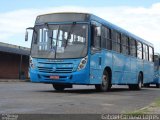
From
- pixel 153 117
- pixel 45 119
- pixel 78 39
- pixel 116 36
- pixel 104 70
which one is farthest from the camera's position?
pixel 116 36

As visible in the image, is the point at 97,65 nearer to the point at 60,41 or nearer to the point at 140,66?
the point at 60,41

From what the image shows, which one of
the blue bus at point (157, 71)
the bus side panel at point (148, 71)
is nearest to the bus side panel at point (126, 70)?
the bus side panel at point (148, 71)

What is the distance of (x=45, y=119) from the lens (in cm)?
838

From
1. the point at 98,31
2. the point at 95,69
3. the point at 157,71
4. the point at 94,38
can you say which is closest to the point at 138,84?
the point at 95,69

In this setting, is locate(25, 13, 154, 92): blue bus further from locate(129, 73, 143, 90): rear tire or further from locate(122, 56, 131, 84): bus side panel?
locate(129, 73, 143, 90): rear tire

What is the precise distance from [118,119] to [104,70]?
10.5m

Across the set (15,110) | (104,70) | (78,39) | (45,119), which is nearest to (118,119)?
(45,119)

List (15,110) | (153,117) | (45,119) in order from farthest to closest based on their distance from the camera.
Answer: (15,110) → (153,117) → (45,119)

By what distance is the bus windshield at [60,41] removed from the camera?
17141mm

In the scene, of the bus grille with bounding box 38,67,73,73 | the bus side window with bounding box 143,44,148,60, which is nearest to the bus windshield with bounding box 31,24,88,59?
the bus grille with bounding box 38,67,73,73

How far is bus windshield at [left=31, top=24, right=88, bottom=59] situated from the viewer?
56.2 ft

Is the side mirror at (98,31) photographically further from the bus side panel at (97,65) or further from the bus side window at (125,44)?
the bus side window at (125,44)

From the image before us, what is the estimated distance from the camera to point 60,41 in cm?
1747

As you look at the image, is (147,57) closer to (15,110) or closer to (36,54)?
(36,54)
